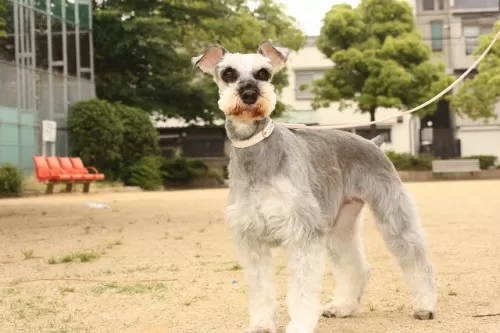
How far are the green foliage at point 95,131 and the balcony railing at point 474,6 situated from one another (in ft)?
108

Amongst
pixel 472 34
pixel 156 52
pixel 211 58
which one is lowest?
pixel 211 58

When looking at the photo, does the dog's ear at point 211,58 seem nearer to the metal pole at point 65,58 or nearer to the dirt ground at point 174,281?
the dirt ground at point 174,281

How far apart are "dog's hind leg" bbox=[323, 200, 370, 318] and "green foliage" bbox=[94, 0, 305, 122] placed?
2801 centimetres

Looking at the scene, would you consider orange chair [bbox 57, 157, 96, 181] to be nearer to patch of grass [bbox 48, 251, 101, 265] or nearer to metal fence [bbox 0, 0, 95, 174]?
metal fence [bbox 0, 0, 95, 174]

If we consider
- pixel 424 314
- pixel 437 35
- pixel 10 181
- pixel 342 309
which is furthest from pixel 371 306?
pixel 437 35

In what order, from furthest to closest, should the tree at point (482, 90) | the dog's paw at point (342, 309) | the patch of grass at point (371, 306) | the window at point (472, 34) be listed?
the window at point (472, 34), the tree at point (482, 90), the patch of grass at point (371, 306), the dog's paw at point (342, 309)

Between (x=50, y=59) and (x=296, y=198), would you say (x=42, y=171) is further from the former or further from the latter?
(x=296, y=198)

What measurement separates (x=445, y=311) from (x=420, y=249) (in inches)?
20.8

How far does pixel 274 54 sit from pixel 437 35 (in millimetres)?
52241

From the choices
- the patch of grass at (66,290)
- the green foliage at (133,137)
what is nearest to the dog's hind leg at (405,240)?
the patch of grass at (66,290)

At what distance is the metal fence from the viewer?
85.3 ft

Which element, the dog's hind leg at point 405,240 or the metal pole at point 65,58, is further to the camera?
the metal pole at point 65,58

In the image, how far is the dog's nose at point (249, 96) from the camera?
13.3 feet

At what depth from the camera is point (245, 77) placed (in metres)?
4.17
